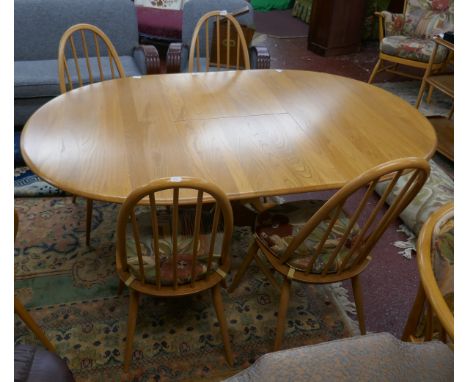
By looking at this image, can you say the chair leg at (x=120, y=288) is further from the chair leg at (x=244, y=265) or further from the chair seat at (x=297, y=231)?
the chair seat at (x=297, y=231)

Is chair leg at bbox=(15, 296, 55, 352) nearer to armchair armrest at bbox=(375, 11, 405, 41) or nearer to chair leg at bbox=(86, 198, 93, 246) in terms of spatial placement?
chair leg at bbox=(86, 198, 93, 246)

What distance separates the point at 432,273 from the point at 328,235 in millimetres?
448

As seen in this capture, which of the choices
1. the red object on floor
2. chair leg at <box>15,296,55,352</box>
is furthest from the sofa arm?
chair leg at <box>15,296,55,352</box>

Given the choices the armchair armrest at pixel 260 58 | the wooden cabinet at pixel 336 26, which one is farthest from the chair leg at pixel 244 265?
the wooden cabinet at pixel 336 26

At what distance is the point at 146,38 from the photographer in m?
4.02

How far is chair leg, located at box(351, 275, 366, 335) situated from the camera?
154cm

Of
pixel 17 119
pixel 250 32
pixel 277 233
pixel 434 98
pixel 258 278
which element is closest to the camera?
pixel 277 233

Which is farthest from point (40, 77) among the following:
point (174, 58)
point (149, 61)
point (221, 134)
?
point (221, 134)

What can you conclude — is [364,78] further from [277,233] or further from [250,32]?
[277,233]

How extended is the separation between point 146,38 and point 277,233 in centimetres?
314

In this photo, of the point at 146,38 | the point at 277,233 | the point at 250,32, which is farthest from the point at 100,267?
the point at 146,38

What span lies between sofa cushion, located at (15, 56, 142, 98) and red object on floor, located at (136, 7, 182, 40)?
1113mm

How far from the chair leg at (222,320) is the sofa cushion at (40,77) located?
178 centimetres

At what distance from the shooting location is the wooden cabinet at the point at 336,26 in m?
4.26
